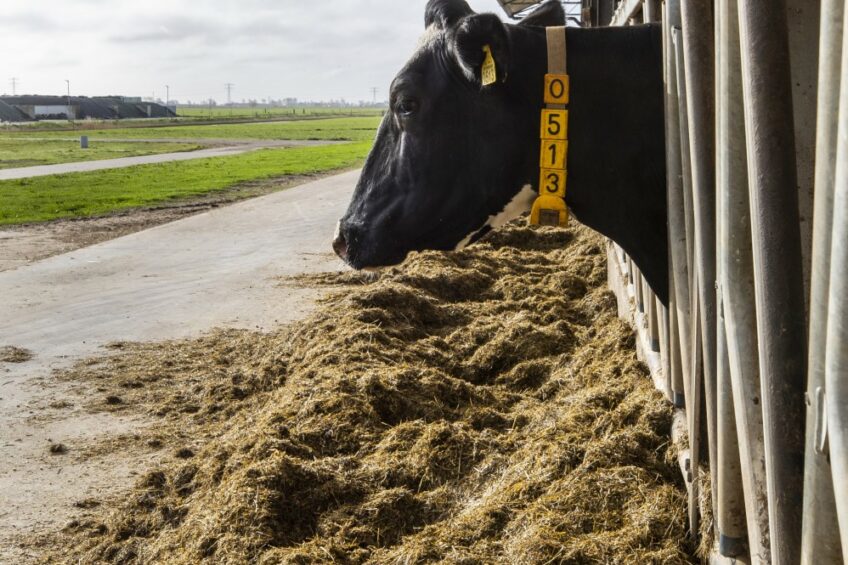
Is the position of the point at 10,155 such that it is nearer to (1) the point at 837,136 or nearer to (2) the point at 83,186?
(2) the point at 83,186

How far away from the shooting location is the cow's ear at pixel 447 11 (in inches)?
146

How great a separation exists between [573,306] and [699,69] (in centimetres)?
446

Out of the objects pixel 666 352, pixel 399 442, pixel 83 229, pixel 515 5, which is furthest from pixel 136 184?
pixel 666 352

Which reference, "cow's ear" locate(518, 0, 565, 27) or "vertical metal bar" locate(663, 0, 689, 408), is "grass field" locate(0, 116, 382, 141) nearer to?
"cow's ear" locate(518, 0, 565, 27)

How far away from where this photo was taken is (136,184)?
2289 cm

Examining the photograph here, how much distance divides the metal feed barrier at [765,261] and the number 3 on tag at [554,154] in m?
0.38

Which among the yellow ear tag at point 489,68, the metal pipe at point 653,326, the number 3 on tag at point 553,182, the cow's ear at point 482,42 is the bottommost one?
the metal pipe at point 653,326

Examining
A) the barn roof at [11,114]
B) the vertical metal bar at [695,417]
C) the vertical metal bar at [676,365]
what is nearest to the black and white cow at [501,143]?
the vertical metal bar at [676,365]

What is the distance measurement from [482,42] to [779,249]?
1.78 m

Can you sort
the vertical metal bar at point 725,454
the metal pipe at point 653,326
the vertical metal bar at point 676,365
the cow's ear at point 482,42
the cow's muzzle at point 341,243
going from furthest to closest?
the metal pipe at point 653,326 < the cow's muzzle at point 341,243 < the vertical metal bar at point 676,365 < the cow's ear at point 482,42 < the vertical metal bar at point 725,454

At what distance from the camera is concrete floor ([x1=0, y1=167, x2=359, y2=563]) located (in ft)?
16.7

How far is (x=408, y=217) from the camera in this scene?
3.88 m

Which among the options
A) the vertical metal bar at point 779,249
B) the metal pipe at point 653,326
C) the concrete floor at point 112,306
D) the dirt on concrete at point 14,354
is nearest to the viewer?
the vertical metal bar at point 779,249

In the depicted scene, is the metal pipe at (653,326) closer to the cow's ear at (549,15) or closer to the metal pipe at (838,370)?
the cow's ear at (549,15)
